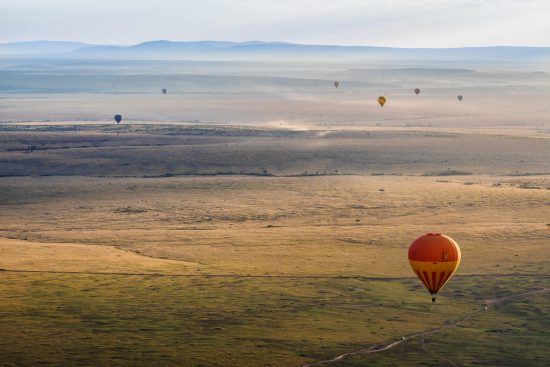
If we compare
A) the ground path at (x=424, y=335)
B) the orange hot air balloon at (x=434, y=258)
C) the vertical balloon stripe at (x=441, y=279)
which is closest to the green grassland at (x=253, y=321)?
the ground path at (x=424, y=335)

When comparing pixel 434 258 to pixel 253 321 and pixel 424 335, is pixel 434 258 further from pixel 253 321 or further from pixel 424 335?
pixel 253 321

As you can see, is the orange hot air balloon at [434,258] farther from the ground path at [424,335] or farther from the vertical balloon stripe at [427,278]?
the ground path at [424,335]

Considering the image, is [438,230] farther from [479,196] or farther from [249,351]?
[249,351]

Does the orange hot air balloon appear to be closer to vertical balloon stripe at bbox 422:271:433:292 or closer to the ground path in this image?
vertical balloon stripe at bbox 422:271:433:292

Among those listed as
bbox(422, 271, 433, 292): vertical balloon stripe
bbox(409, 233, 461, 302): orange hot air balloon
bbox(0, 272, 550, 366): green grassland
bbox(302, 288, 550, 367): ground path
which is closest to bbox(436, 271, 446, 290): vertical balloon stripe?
bbox(409, 233, 461, 302): orange hot air balloon

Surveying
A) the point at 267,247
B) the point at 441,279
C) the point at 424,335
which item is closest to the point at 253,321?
the point at 424,335

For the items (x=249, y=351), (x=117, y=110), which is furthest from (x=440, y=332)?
(x=117, y=110)
